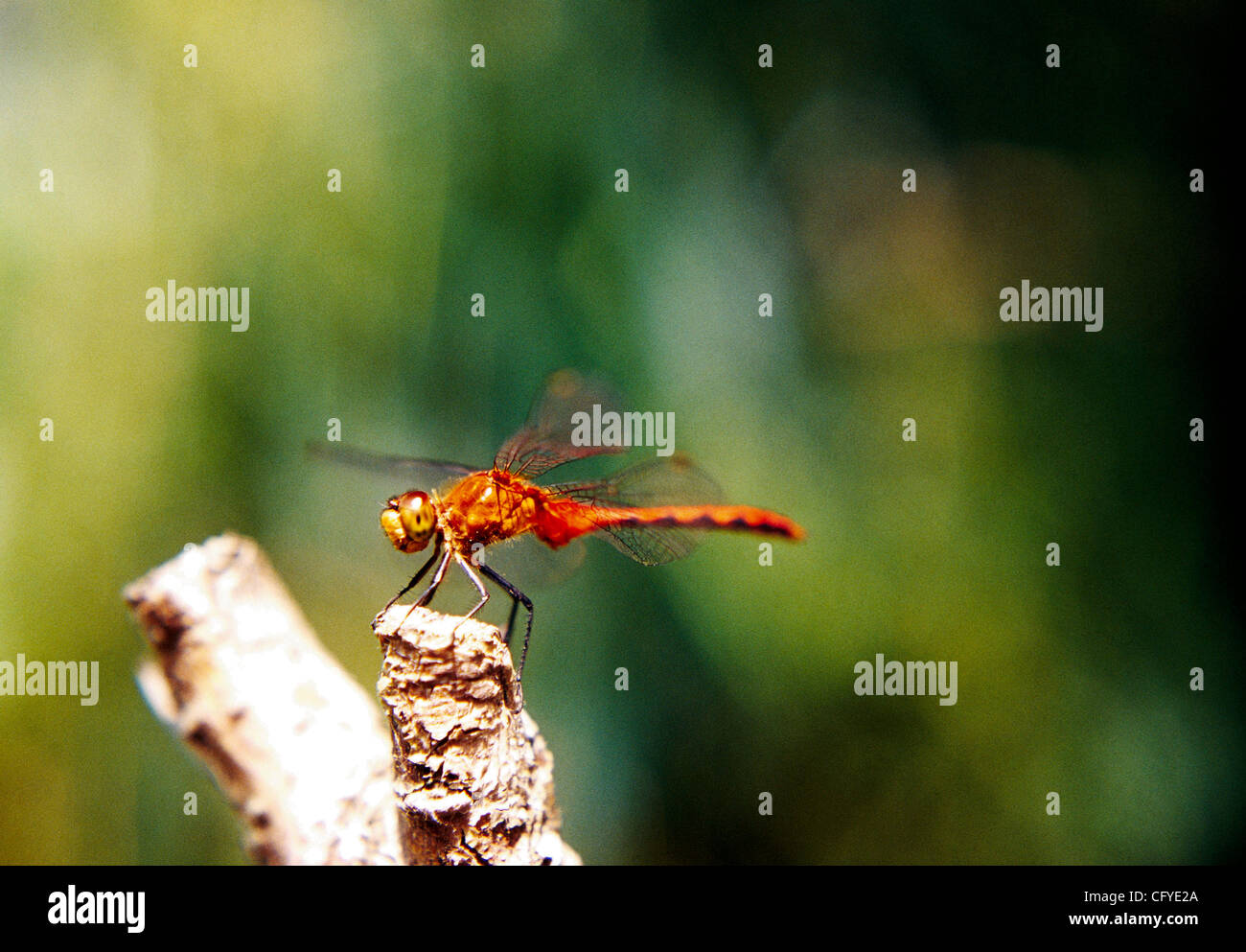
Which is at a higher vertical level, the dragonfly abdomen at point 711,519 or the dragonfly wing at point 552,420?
the dragonfly wing at point 552,420

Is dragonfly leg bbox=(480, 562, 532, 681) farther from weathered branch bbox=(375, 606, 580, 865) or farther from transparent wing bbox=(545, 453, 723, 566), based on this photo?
weathered branch bbox=(375, 606, 580, 865)

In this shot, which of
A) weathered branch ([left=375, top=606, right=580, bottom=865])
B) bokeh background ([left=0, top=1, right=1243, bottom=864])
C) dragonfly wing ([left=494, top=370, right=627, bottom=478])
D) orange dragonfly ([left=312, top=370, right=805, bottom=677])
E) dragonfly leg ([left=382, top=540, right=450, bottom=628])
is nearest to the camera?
weathered branch ([left=375, top=606, right=580, bottom=865])

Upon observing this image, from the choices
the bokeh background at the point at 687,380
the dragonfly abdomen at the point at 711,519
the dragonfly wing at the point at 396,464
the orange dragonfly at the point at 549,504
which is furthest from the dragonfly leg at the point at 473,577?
the bokeh background at the point at 687,380

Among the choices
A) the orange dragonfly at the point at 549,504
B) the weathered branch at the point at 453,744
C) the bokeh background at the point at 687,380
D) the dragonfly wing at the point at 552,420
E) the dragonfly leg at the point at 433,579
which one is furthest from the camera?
the bokeh background at the point at 687,380

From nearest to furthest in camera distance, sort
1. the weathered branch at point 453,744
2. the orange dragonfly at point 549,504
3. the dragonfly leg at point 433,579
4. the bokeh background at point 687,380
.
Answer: the weathered branch at point 453,744 < the dragonfly leg at point 433,579 < the orange dragonfly at point 549,504 < the bokeh background at point 687,380

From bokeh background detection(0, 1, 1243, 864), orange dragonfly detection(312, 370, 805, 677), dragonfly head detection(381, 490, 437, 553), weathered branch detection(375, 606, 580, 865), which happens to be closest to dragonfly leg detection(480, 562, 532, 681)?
orange dragonfly detection(312, 370, 805, 677)

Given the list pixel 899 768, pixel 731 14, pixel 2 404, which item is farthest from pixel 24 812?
pixel 731 14

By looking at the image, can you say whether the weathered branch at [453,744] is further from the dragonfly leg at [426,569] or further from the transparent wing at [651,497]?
the transparent wing at [651,497]

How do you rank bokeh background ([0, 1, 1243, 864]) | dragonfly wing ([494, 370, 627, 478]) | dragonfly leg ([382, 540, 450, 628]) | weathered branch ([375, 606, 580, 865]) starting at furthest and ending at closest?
1. bokeh background ([0, 1, 1243, 864])
2. dragonfly wing ([494, 370, 627, 478])
3. dragonfly leg ([382, 540, 450, 628])
4. weathered branch ([375, 606, 580, 865])
